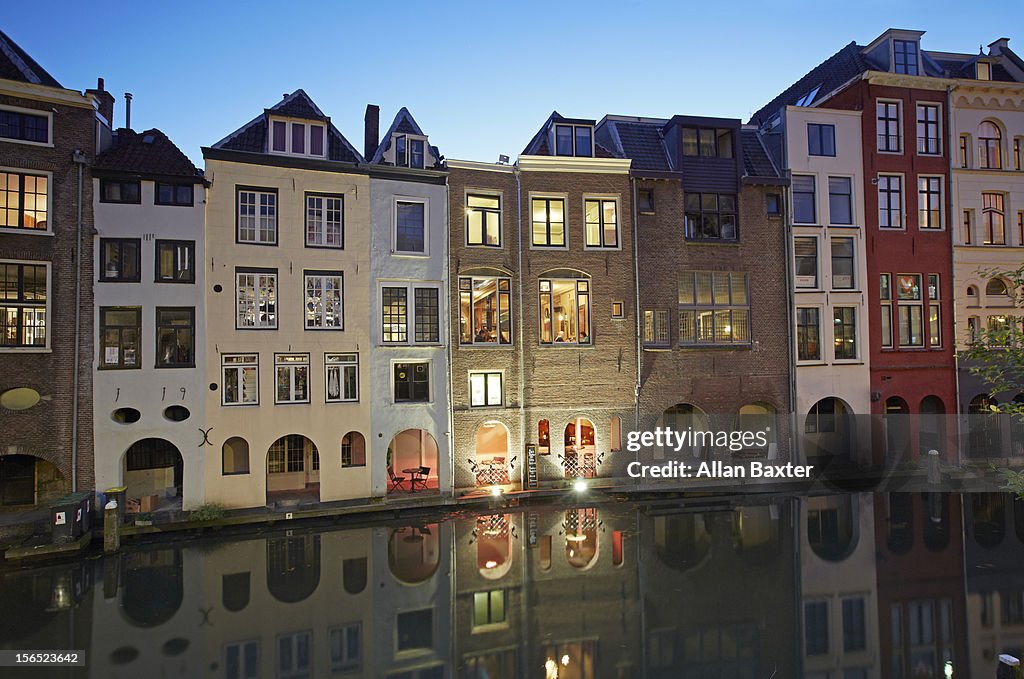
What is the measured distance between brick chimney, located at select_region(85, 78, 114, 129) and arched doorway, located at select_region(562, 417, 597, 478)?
21478 mm

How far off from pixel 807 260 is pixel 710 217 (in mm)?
5204

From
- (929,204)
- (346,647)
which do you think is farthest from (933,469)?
(346,647)

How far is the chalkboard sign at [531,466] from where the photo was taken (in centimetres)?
2472

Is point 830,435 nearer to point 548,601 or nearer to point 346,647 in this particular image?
point 548,601

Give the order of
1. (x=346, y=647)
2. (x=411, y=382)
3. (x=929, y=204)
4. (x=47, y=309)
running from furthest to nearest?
(x=929, y=204), (x=411, y=382), (x=47, y=309), (x=346, y=647)

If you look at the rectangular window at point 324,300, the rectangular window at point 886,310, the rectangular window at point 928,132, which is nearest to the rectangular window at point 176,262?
the rectangular window at point 324,300

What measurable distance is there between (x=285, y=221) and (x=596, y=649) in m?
18.1

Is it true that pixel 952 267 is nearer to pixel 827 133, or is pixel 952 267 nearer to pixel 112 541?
pixel 827 133

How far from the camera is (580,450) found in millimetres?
26500

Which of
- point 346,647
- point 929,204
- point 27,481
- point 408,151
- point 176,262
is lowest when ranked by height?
point 346,647

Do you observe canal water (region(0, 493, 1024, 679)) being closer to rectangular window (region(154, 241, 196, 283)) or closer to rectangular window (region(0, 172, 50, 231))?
rectangular window (region(154, 241, 196, 283))

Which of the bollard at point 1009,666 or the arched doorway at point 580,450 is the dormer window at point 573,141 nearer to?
the arched doorway at point 580,450

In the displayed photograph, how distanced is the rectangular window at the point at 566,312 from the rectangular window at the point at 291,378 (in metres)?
9.71

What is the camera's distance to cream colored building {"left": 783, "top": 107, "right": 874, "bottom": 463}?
2822 cm
